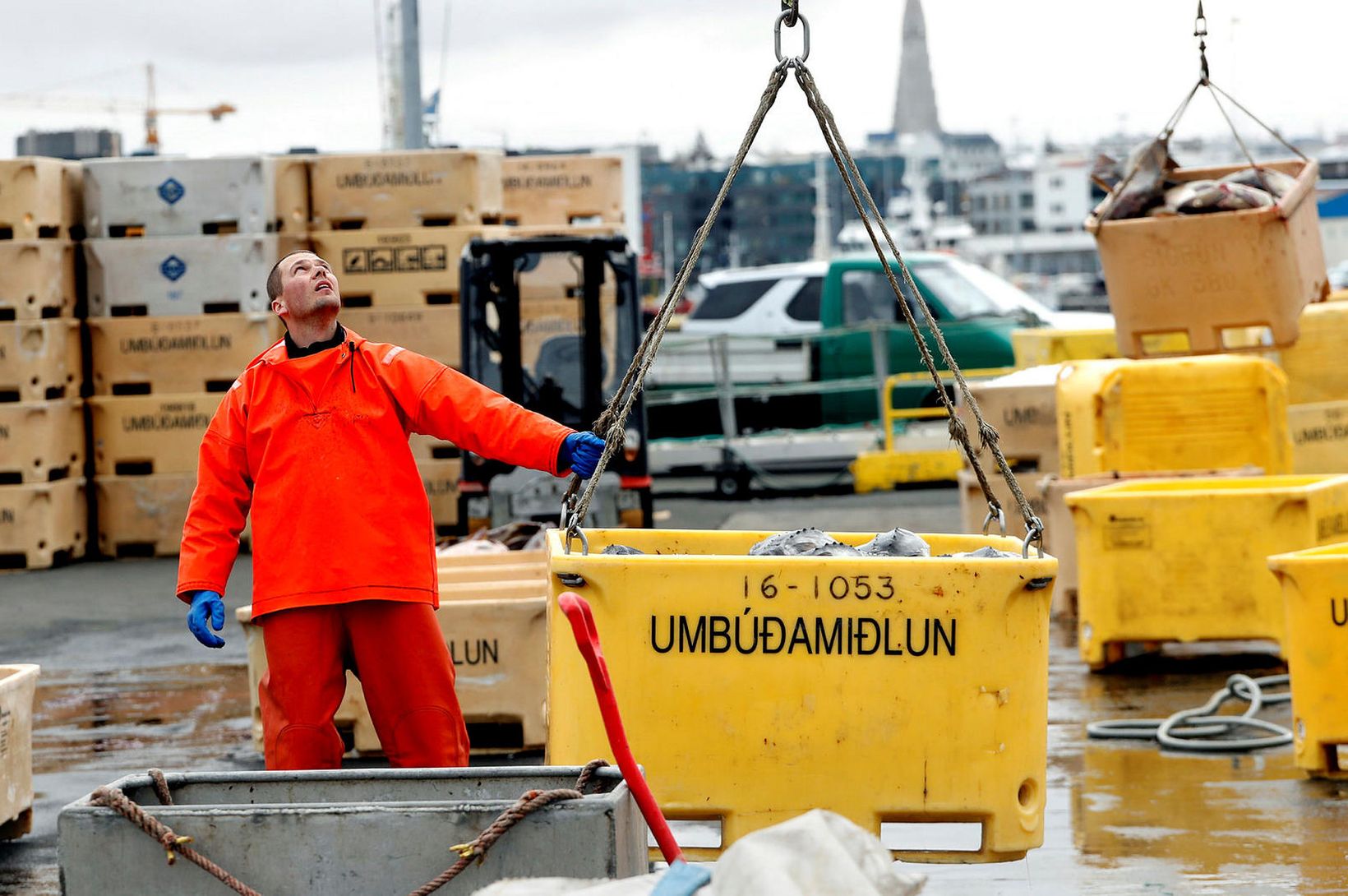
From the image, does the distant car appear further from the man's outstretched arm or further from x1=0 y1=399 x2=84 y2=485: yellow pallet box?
the man's outstretched arm

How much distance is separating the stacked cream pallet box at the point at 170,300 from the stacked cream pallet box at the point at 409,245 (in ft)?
1.18

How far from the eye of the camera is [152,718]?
900cm

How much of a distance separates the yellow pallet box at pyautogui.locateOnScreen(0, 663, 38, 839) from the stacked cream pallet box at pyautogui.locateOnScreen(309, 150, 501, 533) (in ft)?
25.1

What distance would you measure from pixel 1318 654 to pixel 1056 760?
44.0 inches

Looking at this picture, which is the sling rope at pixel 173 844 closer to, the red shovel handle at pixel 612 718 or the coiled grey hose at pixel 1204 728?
the red shovel handle at pixel 612 718

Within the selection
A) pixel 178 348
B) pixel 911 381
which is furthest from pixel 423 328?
pixel 911 381

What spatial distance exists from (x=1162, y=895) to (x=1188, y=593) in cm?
394

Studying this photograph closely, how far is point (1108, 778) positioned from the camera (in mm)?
7441

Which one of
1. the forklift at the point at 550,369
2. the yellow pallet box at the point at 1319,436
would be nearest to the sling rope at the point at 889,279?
the forklift at the point at 550,369

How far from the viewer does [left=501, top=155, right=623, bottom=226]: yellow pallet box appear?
639 inches

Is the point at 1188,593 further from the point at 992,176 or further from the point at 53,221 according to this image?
the point at 992,176

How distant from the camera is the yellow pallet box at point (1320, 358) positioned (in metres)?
12.9

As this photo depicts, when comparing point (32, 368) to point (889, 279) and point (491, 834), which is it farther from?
point (491, 834)

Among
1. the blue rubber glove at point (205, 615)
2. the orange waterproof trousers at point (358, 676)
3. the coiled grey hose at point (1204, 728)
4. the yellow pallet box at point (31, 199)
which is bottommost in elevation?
the coiled grey hose at point (1204, 728)
